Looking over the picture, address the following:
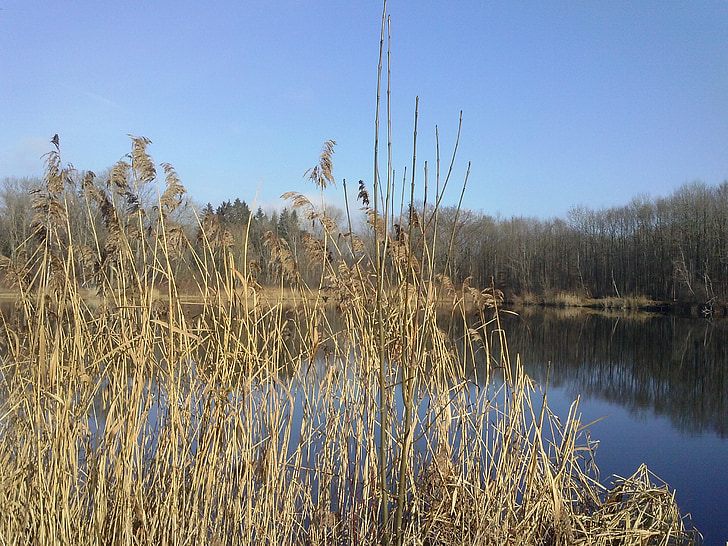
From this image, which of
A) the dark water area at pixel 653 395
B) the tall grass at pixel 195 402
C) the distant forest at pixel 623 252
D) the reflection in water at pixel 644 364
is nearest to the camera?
the tall grass at pixel 195 402

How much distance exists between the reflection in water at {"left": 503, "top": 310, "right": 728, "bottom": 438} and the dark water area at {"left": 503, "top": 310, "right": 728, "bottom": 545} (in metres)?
0.02

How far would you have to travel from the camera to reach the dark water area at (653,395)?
5977 mm

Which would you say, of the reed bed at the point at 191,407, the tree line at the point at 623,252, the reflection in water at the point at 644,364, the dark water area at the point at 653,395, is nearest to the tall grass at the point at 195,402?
the reed bed at the point at 191,407

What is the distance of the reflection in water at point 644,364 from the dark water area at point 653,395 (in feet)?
0.06

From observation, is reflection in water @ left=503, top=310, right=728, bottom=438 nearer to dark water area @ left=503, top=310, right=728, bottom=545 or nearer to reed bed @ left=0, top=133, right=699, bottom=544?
dark water area @ left=503, top=310, right=728, bottom=545

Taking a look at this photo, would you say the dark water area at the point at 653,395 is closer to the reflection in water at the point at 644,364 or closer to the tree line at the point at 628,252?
the reflection in water at the point at 644,364

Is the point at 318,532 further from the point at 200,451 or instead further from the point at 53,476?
the point at 53,476

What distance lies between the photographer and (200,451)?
6.03 feet

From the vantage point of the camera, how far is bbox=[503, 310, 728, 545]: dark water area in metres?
5.98

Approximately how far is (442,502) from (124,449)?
4.11 ft

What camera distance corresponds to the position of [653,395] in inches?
390

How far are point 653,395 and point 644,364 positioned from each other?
2.83 metres

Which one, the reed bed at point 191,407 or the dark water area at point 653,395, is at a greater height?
the reed bed at point 191,407

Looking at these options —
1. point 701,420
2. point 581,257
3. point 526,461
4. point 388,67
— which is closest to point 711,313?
point 581,257
